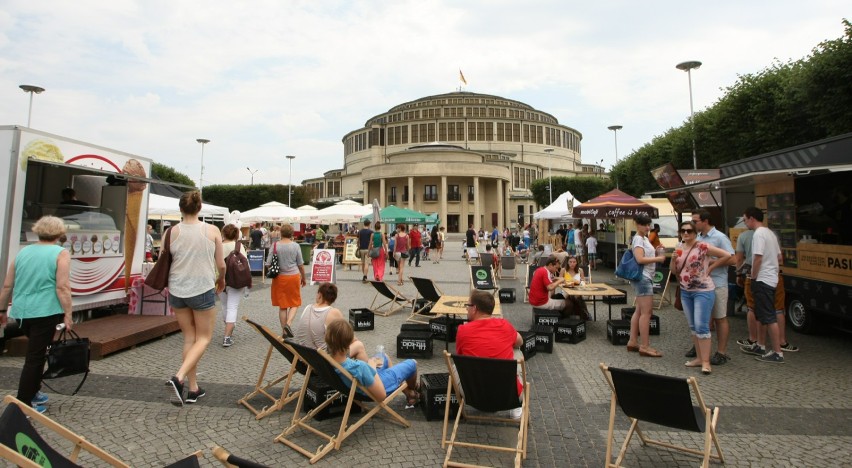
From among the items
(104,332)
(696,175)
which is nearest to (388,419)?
(104,332)

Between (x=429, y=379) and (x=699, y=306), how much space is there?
3.42 meters

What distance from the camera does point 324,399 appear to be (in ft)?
14.1

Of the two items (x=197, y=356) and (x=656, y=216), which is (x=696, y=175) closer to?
(x=656, y=216)

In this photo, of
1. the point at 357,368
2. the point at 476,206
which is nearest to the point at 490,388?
the point at 357,368

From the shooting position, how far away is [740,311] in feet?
31.8

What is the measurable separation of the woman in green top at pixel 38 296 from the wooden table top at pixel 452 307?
14.1 feet

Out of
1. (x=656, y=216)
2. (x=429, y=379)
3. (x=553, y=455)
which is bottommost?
(x=553, y=455)

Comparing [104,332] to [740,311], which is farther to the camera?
[740,311]

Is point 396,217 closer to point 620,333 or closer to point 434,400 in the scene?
point 620,333

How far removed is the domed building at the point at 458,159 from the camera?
65.0m

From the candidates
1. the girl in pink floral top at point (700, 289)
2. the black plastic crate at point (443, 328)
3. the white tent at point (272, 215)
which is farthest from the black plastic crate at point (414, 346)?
the white tent at point (272, 215)

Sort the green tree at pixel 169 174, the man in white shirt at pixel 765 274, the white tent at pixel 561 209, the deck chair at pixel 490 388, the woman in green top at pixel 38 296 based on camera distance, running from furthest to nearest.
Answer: the green tree at pixel 169 174
the white tent at pixel 561 209
the man in white shirt at pixel 765 274
the woman in green top at pixel 38 296
the deck chair at pixel 490 388

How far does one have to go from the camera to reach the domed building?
6500 centimetres

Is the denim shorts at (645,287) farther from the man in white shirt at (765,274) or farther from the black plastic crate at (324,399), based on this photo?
the black plastic crate at (324,399)
